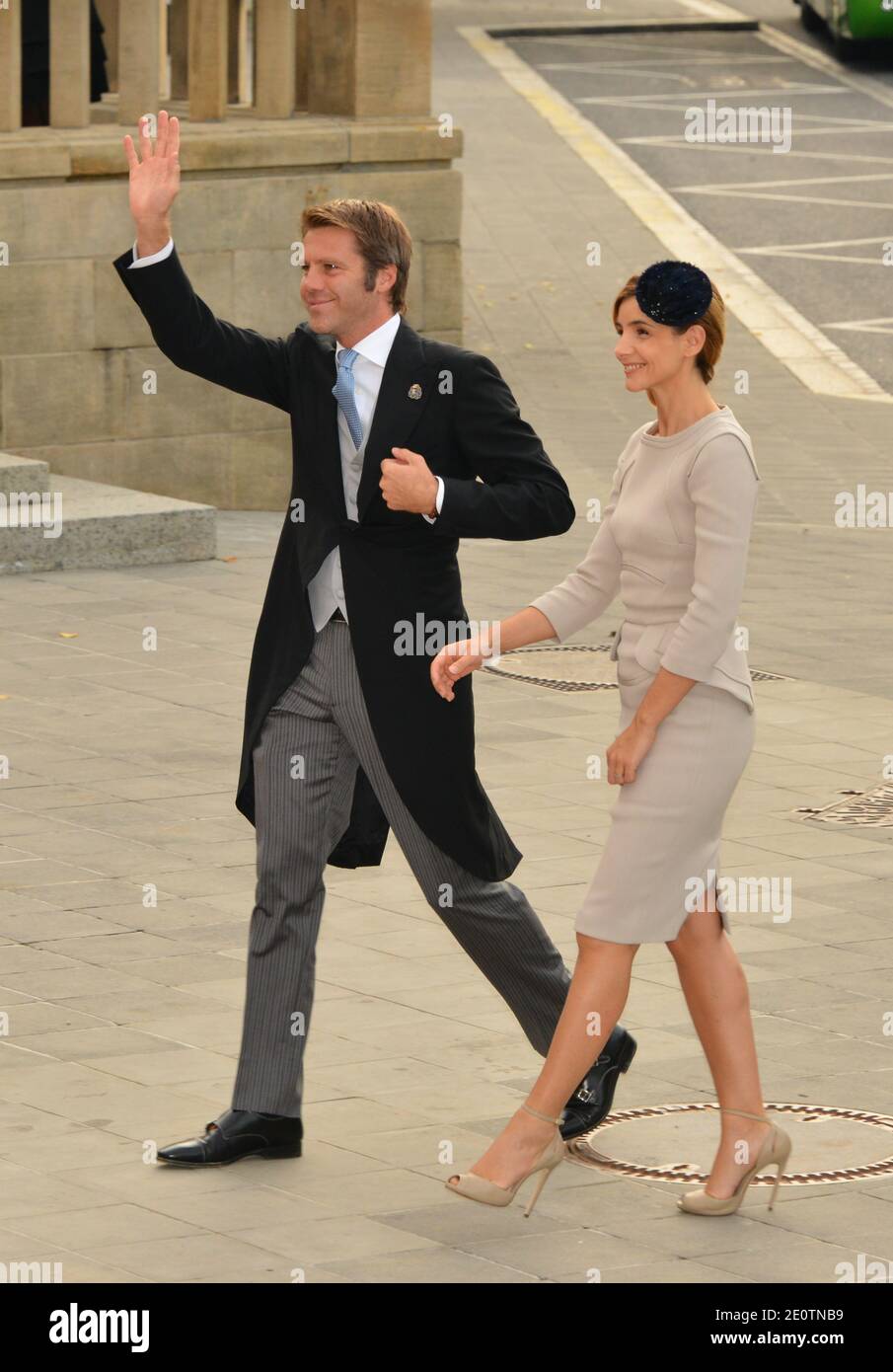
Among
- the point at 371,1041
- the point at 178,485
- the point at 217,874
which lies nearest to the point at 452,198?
the point at 178,485

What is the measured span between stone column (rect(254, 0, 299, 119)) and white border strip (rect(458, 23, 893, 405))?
4703mm

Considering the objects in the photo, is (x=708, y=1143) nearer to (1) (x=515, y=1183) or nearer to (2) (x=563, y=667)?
(1) (x=515, y=1183)

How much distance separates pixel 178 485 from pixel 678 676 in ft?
33.2

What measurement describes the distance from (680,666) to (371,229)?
1.14 m

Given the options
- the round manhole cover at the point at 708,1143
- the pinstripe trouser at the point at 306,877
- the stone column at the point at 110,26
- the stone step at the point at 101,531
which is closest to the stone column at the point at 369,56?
the stone column at the point at 110,26

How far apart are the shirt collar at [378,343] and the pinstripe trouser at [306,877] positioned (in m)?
0.56

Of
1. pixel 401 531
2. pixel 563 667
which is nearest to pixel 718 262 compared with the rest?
pixel 563 667

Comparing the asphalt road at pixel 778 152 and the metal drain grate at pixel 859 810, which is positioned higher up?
the asphalt road at pixel 778 152

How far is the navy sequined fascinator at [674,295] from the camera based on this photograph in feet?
17.5

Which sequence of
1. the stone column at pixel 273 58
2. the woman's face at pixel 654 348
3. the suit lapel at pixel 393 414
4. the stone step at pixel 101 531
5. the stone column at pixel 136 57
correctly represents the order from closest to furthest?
the woman's face at pixel 654 348
the suit lapel at pixel 393 414
the stone step at pixel 101 531
the stone column at pixel 136 57
the stone column at pixel 273 58

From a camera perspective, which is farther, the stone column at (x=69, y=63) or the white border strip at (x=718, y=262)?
the white border strip at (x=718, y=262)

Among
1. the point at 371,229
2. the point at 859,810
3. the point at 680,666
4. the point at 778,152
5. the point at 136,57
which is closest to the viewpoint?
the point at 680,666

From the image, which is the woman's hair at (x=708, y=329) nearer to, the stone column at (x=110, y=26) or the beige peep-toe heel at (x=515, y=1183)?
the beige peep-toe heel at (x=515, y=1183)

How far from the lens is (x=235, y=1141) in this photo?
566 cm
